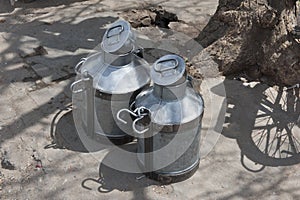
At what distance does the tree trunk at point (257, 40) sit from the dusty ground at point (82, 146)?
0.17 meters

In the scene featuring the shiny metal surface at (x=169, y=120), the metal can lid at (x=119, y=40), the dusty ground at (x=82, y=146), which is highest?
the metal can lid at (x=119, y=40)

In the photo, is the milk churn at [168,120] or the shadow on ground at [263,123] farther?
the shadow on ground at [263,123]

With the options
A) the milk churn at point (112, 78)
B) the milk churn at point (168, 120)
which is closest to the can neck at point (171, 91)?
the milk churn at point (168, 120)

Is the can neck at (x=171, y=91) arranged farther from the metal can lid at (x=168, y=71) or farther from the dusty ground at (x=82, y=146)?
the dusty ground at (x=82, y=146)

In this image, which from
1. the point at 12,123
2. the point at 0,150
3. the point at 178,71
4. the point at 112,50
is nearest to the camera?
the point at 178,71

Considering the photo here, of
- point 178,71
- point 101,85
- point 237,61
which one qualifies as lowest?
point 237,61

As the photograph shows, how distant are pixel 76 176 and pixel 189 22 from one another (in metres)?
2.56

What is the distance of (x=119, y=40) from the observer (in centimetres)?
317

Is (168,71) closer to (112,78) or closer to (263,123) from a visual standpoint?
(112,78)

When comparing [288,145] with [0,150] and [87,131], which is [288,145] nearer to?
[87,131]

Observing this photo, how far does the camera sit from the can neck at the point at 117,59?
10.6ft

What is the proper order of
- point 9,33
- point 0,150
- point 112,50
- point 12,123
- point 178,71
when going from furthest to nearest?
1. point 9,33
2. point 12,123
3. point 0,150
4. point 112,50
5. point 178,71

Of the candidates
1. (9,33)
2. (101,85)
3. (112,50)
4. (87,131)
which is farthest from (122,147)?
(9,33)

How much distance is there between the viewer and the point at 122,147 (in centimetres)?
351
